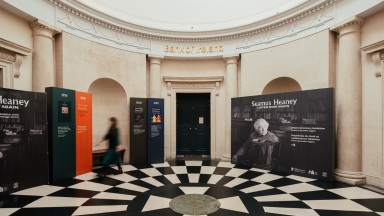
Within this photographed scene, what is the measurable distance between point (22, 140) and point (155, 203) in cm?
355

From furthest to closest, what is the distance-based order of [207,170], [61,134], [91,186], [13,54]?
1. [207,170]
2. [61,134]
3. [13,54]
4. [91,186]

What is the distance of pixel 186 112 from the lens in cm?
982

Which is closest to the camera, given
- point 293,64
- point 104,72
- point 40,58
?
point 40,58

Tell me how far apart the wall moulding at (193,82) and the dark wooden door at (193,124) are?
2.04ft

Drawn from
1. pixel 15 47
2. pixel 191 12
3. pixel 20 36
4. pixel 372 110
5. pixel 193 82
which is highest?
pixel 191 12

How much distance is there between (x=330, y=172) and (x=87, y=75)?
7.85m

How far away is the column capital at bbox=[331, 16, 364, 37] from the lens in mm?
5484

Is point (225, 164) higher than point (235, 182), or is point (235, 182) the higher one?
→ point (235, 182)

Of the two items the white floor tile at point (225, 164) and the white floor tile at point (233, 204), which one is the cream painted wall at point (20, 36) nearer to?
the white floor tile at point (233, 204)

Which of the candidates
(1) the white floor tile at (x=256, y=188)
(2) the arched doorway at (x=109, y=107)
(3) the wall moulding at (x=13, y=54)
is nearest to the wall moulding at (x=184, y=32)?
(3) the wall moulding at (x=13, y=54)

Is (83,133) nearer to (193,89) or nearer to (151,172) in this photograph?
(151,172)

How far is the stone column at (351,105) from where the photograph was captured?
558cm

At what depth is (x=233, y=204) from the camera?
4.18 m

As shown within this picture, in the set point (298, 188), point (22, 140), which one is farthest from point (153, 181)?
point (298, 188)
